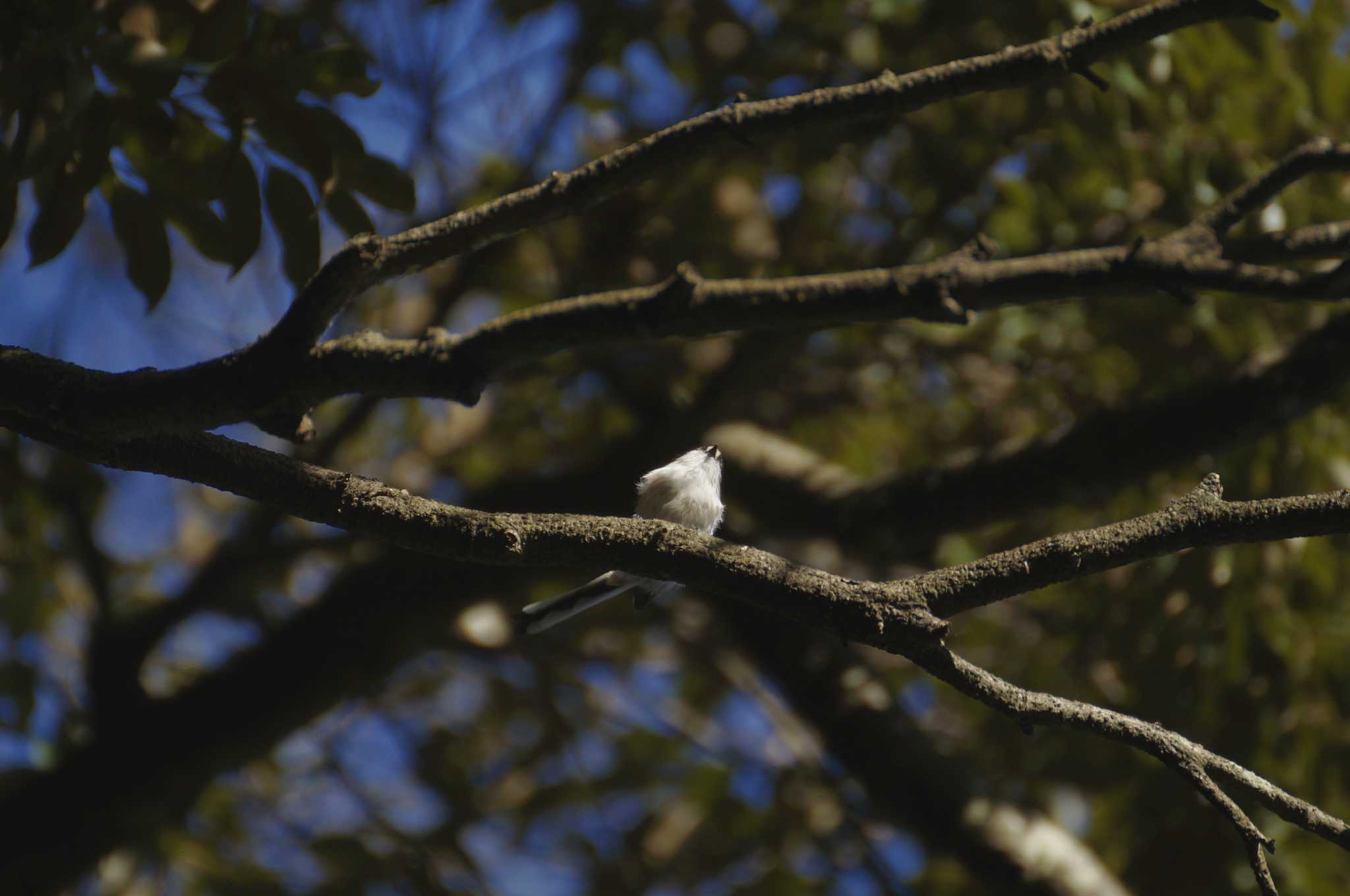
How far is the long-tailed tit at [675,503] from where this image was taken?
9.02 ft

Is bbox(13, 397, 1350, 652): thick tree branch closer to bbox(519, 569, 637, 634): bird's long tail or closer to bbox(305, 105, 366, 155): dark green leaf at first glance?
bbox(519, 569, 637, 634): bird's long tail

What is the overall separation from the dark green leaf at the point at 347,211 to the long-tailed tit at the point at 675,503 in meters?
1.09

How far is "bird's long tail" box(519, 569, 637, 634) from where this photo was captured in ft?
8.77

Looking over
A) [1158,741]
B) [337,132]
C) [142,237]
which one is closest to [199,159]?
[142,237]

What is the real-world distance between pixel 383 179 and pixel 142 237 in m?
0.62

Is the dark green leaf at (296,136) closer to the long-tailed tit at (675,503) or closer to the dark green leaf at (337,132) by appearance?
the dark green leaf at (337,132)

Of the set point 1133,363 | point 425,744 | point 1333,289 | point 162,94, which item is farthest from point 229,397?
point 425,744

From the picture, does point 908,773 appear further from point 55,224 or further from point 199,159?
point 55,224

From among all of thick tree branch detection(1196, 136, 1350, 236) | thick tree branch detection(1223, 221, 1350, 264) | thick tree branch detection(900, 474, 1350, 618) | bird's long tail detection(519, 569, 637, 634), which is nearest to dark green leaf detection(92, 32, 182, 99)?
bird's long tail detection(519, 569, 637, 634)

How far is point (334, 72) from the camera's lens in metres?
2.51

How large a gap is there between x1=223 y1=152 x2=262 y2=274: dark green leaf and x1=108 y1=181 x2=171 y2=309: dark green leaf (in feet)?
0.61

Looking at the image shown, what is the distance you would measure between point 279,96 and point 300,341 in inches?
29.4

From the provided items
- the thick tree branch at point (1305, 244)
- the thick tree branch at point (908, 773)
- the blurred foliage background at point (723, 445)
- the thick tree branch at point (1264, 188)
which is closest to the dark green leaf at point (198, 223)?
the blurred foliage background at point (723, 445)

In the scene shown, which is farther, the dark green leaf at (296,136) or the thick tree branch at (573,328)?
the dark green leaf at (296,136)
